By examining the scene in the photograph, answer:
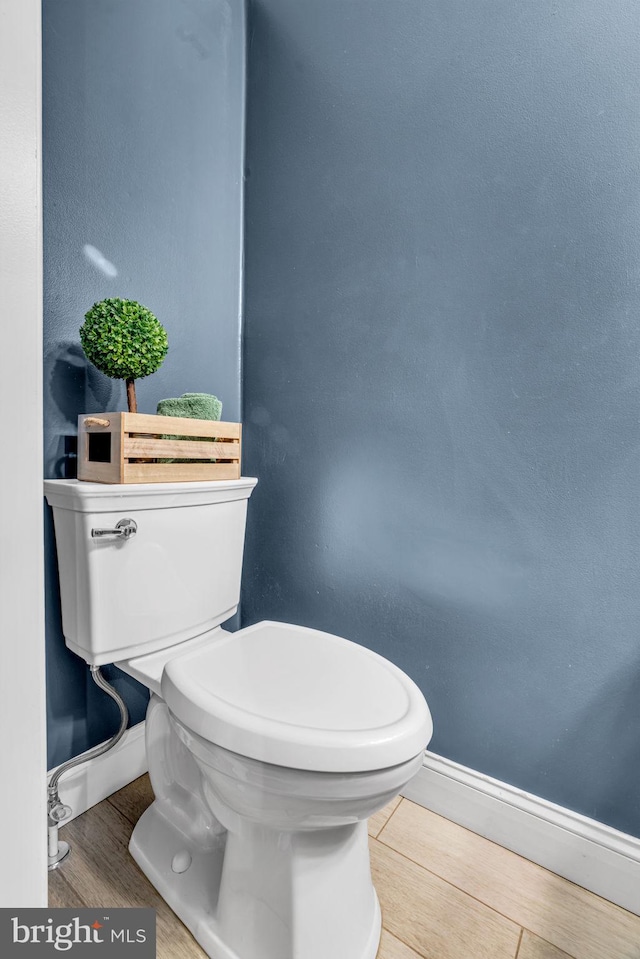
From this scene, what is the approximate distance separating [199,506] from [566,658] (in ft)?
2.61

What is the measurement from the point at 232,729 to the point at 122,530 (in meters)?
0.42

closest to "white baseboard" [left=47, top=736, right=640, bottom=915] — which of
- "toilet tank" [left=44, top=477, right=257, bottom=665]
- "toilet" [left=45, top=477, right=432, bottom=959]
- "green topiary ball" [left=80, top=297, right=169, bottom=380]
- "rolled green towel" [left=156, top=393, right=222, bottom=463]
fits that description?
"toilet" [left=45, top=477, right=432, bottom=959]

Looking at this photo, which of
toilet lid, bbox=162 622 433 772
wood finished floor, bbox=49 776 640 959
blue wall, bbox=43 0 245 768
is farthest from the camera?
blue wall, bbox=43 0 245 768

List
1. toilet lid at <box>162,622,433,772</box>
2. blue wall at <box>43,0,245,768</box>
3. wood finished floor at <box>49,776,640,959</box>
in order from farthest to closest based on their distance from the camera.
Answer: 1. blue wall at <box>43,0,245,768</box>
2. wood finished floor at <box>49,776,640,959</box>
3. toilet lid at <box>162,622,433,772</box>

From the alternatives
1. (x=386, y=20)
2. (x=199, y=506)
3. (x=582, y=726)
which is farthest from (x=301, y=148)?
(x=582, y=726)

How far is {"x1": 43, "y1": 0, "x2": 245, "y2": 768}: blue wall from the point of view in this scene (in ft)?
3.12

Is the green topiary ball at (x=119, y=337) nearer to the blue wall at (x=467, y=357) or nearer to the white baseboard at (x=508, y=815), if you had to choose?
the blue wall at (x=467, y=357)

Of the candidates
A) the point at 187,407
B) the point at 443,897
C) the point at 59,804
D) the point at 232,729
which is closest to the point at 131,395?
the point at 187,407

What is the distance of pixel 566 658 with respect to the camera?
3.05 ft

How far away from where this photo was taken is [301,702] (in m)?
0.71

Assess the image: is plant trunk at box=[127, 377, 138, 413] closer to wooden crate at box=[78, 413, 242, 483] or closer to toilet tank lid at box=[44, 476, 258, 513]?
wooden crate at box=[78, 413, 242, 483]

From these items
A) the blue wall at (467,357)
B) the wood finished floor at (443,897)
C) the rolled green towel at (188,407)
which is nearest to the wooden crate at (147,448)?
the rolled green towel at (188,407)

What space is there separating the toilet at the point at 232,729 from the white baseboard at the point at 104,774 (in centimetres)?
16

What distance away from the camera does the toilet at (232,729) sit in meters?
0.64
